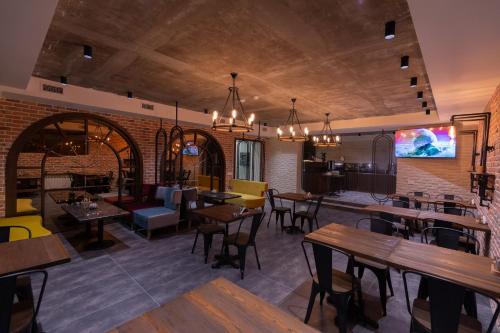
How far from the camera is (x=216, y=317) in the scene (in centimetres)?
114

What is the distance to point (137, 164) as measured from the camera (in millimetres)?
5711

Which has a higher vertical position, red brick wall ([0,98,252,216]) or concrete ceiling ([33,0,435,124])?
concrete ceiling ([33,0,435,124])

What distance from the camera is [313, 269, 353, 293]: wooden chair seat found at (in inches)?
82.3

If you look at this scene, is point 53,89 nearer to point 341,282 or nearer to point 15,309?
point 15,309

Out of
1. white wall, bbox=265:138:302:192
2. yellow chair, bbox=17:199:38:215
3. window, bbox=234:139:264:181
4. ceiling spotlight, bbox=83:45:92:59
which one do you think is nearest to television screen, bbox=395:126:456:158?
white wall, bbox=265:138:302:192

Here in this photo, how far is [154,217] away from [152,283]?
1.73 metres

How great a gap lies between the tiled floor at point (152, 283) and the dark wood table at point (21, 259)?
0.76 metres

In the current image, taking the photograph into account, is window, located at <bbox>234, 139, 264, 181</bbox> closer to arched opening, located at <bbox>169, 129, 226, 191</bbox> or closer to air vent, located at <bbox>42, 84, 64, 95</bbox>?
arched opening, located at <bbox>169, 129, 226, 191</bbox>

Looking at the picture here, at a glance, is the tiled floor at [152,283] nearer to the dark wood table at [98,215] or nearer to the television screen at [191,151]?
the dark wood table at [98,215]

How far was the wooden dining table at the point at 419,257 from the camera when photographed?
1.67m

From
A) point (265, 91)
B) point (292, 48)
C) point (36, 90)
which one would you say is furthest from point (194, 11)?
point (36, 90)

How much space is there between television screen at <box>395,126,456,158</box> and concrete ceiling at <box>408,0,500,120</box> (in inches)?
109

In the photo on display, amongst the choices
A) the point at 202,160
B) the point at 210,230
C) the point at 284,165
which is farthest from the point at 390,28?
the point at 284,165

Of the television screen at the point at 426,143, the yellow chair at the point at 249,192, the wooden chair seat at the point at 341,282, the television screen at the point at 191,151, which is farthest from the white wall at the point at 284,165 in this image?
the wooden chair seat at the point at 341,282
